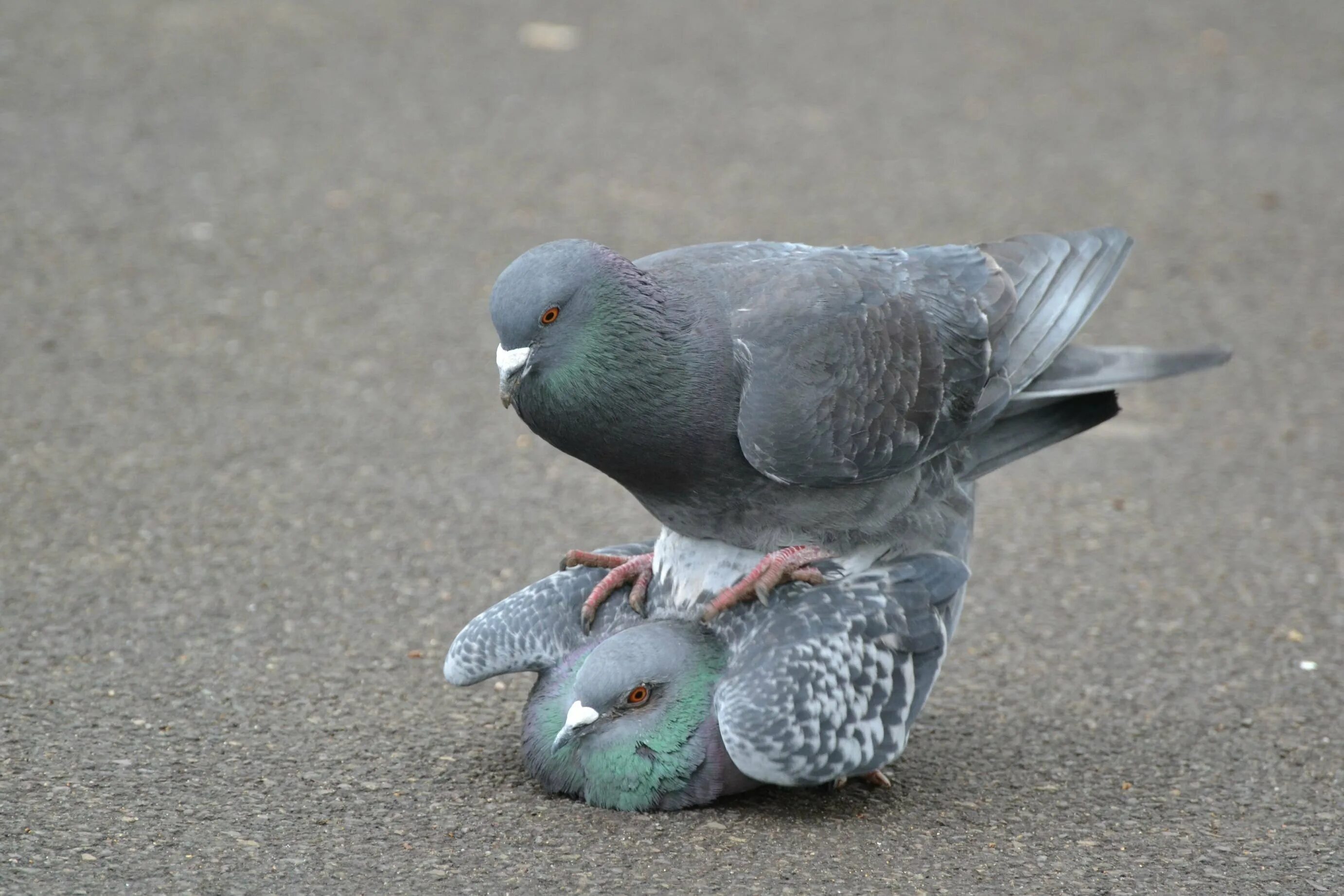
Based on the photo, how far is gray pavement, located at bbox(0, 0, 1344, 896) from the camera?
12.4 feet

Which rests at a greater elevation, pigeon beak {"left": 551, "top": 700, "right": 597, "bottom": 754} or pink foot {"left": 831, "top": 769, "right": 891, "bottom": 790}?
pigeon beak {"left": 551, "top": 700, "right": 597, "bottom": 754}

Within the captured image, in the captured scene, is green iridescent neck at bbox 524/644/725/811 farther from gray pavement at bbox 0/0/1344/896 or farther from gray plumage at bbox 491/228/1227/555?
gray plumage at bbox 491/228/1227/555

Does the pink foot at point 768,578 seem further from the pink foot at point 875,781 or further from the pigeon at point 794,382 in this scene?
the pink foot at point 875,781

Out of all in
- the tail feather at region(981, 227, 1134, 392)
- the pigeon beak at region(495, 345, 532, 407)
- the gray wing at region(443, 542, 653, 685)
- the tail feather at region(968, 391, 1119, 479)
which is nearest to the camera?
the pigeon beak at region(495, 345, 532, 407)

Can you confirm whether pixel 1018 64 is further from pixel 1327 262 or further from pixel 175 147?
pixel 175 147

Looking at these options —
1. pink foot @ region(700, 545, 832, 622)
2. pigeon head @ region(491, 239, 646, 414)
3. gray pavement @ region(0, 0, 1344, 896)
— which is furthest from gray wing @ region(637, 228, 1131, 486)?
gray pavement @ region(0, 0, 1344, 896)

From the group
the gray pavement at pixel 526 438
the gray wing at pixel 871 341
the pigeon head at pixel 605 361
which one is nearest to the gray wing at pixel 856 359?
the gray wing at pixel 871 341

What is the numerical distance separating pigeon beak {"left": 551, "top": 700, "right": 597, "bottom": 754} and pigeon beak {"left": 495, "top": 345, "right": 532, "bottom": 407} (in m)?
0.80

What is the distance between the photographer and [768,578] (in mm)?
4051

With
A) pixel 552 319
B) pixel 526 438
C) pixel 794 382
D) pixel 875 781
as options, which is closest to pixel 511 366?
pixel 552 319

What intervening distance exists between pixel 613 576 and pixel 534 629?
31 centimetres

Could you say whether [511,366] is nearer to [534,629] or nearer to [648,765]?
[534,629]

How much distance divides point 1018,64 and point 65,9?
6758 millimetres

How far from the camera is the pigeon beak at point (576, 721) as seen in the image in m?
3.80
